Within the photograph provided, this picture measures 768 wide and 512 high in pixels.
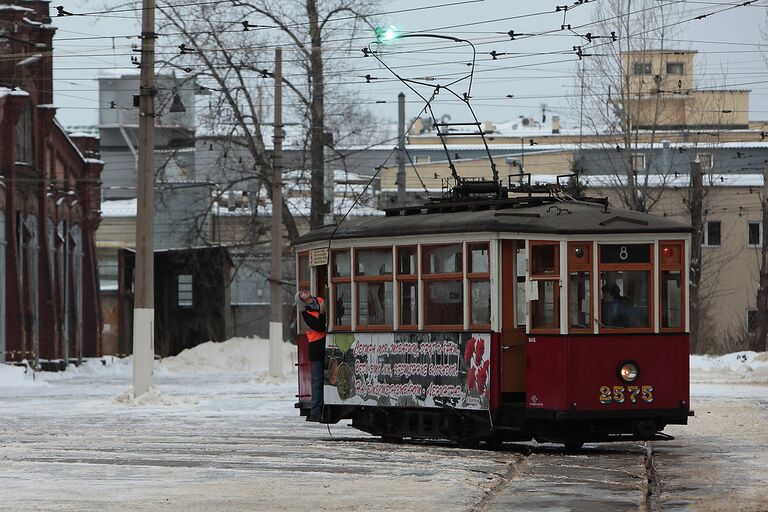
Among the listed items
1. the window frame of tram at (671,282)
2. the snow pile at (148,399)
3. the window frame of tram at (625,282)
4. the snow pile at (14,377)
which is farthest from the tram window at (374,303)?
the snow pile at (14,377)

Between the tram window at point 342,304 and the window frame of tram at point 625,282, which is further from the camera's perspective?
the tram window at point 342,304

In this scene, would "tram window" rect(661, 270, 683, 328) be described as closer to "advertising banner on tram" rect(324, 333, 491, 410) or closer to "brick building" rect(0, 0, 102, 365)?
"advertising banner on tram" rect(324, 333, 491, 410)

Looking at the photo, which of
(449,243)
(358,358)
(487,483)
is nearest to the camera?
(487,483)

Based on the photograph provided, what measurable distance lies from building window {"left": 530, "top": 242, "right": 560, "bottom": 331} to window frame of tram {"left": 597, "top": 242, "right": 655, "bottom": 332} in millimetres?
460

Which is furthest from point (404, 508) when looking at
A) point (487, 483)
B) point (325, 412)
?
point (325, 412)

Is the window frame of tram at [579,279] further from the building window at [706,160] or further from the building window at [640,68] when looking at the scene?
the building window at [706,160]

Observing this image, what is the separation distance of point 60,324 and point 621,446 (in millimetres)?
37859

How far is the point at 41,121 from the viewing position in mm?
52688

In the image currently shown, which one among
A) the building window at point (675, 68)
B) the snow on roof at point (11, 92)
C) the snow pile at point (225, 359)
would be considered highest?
the building window at point (675, 68)

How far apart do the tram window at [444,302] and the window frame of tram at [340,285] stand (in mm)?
1376

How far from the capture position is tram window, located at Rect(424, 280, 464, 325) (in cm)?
1806

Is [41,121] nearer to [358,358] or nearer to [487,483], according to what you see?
[358,358]

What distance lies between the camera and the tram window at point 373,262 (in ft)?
62.1

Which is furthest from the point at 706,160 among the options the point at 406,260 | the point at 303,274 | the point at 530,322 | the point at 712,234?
the point at 530,322
